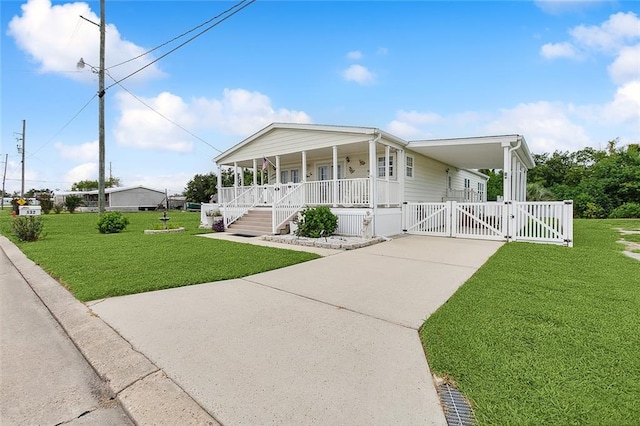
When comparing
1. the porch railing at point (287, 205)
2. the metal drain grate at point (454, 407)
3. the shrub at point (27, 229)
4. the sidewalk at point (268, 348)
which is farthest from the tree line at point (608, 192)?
the shrub at point (27, 229)

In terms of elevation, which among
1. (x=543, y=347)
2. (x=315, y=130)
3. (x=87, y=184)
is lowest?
(x=543, y=347)

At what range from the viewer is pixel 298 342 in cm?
293

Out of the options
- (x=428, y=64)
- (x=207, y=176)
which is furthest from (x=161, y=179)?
(x=428, y=64)

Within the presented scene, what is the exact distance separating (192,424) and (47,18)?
15605mm

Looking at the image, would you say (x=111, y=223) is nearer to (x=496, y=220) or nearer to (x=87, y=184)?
(x=496, y=220)

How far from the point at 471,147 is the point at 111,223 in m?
14.5

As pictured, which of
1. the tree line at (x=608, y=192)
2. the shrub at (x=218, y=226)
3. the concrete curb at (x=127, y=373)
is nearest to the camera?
the concrete curb at (x=127, y=373)

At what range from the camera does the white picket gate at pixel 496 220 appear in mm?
8875

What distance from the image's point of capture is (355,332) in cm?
316

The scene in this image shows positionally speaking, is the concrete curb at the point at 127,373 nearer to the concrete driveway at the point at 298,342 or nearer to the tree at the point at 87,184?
the concrete driveway at the point at 298,342

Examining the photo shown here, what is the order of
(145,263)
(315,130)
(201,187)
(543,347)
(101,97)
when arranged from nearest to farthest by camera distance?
(543,347), (145,263), (315,130), (101,97), (201,187)

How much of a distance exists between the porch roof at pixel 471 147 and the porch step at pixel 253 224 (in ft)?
20.9

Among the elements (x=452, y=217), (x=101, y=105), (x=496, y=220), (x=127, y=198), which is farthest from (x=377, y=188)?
(x=127, y=198)

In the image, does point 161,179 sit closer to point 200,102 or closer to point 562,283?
point 200,102
